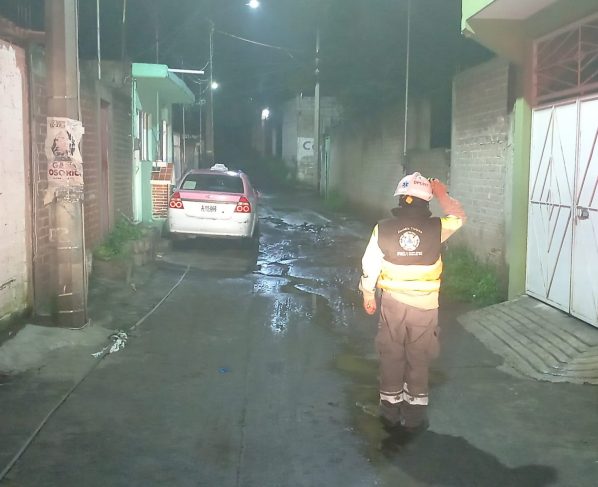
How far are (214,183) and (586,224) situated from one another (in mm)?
8813

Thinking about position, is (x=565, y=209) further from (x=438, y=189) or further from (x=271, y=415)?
(x=271, y=415)

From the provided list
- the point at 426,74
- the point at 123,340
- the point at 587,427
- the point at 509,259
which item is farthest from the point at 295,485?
the point at 426,74

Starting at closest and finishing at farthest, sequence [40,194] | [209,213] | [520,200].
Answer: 1. [40,194]
2. [520,200]
3. [209,213]

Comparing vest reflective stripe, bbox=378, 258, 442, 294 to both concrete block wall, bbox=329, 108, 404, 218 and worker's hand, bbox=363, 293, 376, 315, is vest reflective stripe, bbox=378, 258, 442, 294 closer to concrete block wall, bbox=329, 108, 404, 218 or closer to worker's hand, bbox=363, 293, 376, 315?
worker's hand, bbox=363, 293, 376, 315

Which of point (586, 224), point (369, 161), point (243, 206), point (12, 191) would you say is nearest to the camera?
point (12, 191)

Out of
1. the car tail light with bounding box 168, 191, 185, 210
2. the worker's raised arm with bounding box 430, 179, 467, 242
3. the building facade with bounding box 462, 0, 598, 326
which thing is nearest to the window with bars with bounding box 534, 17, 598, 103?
the building facade with bounding box 462, 0, 598, 326

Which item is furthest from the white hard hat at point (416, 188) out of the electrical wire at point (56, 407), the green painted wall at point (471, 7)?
the green painted wall at point (471, 7)

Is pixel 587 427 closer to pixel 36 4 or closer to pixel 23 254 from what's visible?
pixel 23 254

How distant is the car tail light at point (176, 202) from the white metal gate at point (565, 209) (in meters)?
7.40

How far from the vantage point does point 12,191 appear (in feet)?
22.6

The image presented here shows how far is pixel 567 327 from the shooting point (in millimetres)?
7191

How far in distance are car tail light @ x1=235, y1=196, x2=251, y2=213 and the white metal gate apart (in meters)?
6.71

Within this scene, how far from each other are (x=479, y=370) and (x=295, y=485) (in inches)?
115

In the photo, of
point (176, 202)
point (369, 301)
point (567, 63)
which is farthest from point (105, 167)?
point (369, 301)
